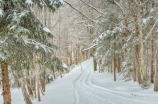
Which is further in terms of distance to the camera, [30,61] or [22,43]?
[30,61]

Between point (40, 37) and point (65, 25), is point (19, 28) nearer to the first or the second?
point (40, 37)

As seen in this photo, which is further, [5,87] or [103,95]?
[103,95]

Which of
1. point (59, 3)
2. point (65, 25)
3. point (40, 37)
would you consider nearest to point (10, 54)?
point (40, 37)

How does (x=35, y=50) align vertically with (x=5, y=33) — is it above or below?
below

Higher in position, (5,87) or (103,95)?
(5,87)

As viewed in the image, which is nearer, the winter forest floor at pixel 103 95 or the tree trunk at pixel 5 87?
the tree trunk at pixel 5 87

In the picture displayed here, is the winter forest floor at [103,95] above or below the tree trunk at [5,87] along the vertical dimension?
below

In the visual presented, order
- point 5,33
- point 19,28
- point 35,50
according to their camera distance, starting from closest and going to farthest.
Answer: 1. point 19,28
2. point 5,33
3. point 35,50

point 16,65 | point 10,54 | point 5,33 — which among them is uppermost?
point 5,33

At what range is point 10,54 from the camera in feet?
13.2

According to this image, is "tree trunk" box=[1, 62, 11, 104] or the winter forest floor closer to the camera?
"tree trunk" box=[1, 62, 11, 104]

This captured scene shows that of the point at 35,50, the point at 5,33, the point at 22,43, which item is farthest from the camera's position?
the point at 35,50

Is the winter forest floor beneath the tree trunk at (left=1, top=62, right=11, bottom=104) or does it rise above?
beneath

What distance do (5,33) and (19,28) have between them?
2.34 ft
